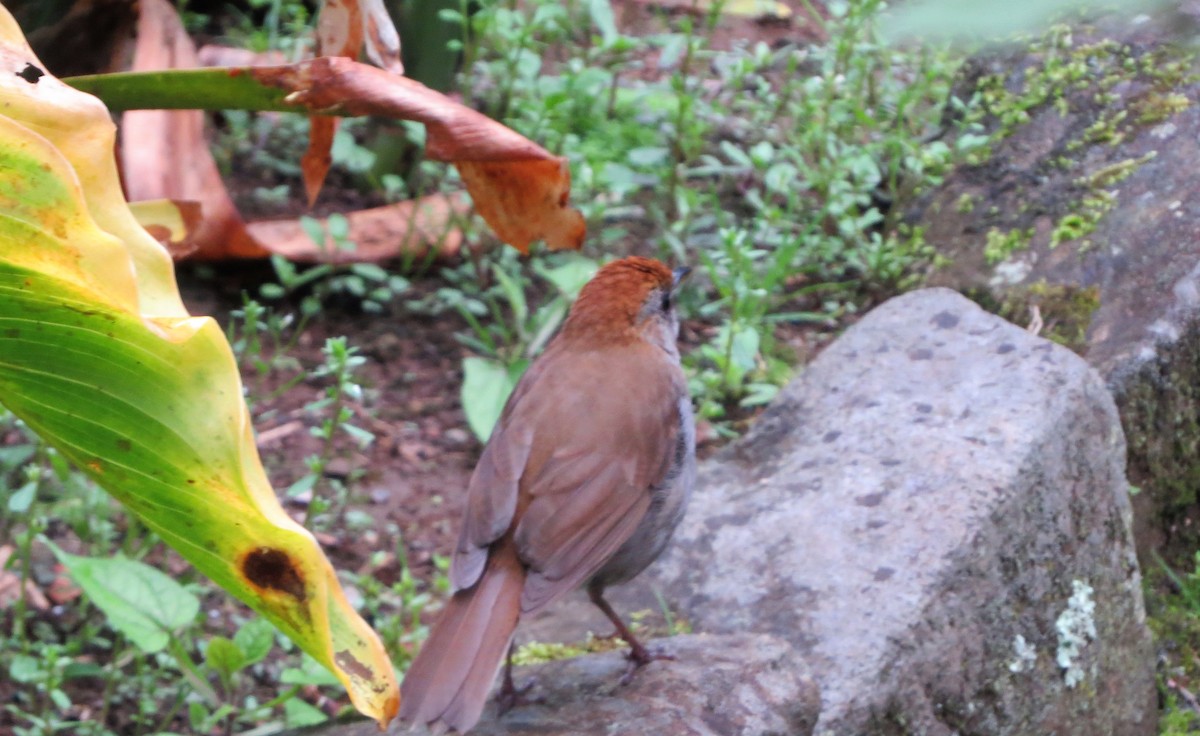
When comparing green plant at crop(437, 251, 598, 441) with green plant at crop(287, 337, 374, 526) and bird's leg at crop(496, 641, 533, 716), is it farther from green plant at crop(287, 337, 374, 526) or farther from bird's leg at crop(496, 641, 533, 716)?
bird's leg at crop(496, 641, 533, 716)

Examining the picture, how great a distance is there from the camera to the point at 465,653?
8.05 feet

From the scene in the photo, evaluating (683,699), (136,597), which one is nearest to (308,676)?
(136,597)

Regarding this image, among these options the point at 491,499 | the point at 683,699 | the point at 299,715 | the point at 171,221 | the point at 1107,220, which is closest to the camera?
the point at 683,699

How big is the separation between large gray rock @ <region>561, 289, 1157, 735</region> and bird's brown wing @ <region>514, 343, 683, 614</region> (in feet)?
1.54

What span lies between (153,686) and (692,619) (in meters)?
1.37

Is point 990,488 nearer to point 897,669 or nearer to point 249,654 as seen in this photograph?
point 897,669

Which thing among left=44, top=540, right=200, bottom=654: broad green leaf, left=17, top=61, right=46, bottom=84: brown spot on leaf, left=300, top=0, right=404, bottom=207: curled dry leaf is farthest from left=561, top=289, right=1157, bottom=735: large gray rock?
left=17, top=61, right=46, bottom=84: brown spot on leaf

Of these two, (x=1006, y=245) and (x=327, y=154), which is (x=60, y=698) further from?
(x=1006, y=245)

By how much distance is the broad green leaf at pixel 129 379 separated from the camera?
170 centimetres

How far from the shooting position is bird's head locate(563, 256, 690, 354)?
3.37 metres

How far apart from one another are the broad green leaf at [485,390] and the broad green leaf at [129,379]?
2.47 m

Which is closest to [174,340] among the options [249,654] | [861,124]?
[249,654]

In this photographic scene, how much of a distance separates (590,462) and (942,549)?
2.83ft

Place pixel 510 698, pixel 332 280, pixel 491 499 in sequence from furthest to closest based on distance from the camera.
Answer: pixel 332 280 < pixel 491 499 < pixel 510 698
